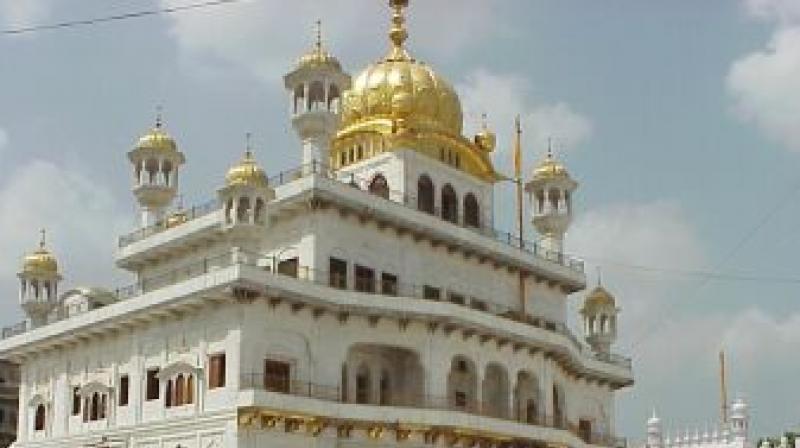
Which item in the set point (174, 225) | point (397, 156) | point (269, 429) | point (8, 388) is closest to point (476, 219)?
point (397, 156)

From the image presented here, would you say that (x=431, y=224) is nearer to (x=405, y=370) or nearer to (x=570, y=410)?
(x=405, y=370)

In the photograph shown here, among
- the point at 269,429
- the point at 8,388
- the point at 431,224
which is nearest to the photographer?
the point at 269,429

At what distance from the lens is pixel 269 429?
33.5 metres

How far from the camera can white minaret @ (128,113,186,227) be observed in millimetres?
43031

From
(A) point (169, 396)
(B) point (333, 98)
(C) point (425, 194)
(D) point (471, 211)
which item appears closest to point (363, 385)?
(A) point (169, 396)

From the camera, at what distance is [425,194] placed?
141 feet

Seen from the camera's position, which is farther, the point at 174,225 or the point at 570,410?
the point at 570,410

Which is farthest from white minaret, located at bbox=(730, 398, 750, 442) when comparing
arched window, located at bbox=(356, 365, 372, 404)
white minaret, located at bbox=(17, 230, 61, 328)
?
white minaret, located at bbox=(17, 230, 61, 328)

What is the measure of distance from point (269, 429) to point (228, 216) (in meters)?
6.47

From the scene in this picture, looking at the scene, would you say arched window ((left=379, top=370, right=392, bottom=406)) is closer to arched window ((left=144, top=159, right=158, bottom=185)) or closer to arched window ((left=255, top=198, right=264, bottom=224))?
arched window ((left=255, top=198, right=264, bottom=224))

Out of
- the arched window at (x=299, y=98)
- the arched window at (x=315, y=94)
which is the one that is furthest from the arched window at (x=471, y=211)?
the arched window at (x=299, y=98)

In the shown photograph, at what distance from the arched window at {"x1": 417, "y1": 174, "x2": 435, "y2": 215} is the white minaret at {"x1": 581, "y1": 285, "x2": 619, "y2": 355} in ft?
31.3

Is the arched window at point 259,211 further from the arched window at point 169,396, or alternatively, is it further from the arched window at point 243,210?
the arched window at point 169,396

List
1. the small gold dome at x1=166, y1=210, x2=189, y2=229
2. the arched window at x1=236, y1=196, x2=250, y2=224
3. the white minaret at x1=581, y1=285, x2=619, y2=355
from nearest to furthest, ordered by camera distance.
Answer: the arched window at x1=236, y1=196, x2=250, y2=224 → the small gold dome at x1=166, y1=210, x2=189, y2=229 → the white minaret at x1=581, y1=285, x2=619, y2=355
